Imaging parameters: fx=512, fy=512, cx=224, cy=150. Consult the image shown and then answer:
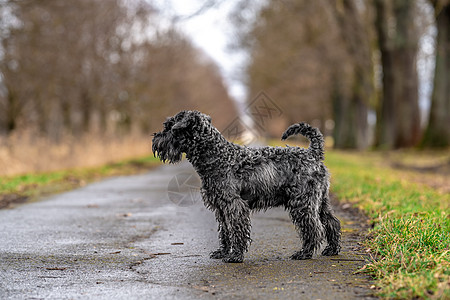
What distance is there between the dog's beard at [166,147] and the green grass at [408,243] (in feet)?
7.55

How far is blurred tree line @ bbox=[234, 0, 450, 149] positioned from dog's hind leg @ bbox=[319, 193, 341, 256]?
1724 cm

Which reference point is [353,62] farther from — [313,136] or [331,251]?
[331,251]

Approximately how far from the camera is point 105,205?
10.0 m

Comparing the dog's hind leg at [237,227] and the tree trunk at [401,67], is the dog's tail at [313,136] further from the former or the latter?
the tree trunk at [401,67]

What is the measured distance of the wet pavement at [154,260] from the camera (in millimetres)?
4285

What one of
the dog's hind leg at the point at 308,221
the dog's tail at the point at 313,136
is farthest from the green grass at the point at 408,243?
the dog's tail at the point at 313,136

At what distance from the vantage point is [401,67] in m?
26.2

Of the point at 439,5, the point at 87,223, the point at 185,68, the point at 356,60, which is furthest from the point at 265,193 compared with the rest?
the point at 185,68

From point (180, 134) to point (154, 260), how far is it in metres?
1.38

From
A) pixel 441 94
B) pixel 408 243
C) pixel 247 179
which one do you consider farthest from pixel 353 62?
pixel 408 243

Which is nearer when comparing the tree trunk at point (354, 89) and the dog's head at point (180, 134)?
the dog's head at point (180, 134)

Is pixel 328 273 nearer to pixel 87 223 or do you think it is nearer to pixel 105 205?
pixel 87 223

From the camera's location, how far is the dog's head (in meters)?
5.46

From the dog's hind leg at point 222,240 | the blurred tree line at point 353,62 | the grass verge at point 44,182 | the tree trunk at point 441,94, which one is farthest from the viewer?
the blurred tree line at point 353,62
